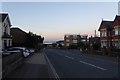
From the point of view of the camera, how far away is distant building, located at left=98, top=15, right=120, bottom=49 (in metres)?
54.4

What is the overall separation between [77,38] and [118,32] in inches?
4236

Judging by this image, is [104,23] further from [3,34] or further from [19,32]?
[3,34]

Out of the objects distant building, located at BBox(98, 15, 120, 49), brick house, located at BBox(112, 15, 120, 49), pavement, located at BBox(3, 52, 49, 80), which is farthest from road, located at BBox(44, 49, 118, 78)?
distant building, located at BBox(98, 15, 120, 49)

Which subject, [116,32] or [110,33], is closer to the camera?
[116,32]

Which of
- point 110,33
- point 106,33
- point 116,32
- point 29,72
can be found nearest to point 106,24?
point 106,33

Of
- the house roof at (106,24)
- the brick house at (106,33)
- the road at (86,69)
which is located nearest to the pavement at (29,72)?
the road at (86,69)

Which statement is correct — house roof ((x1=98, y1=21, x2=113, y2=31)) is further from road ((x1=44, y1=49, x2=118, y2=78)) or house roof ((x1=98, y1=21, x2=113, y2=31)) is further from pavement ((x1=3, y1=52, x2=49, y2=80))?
pavement ((x1=3, y1=52, x2=49, y2=80))

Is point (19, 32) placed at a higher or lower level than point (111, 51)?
higher

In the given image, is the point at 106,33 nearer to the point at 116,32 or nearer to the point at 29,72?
the point at 116,32

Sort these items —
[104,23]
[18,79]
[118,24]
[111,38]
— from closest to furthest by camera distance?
[18,79] < [118,24] < [111,38] < [104,23]

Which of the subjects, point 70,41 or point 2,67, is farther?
point 70,41

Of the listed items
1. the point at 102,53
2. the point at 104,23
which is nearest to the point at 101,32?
the point at 104,23

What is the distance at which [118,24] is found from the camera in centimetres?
5338

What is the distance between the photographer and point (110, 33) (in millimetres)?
61438
